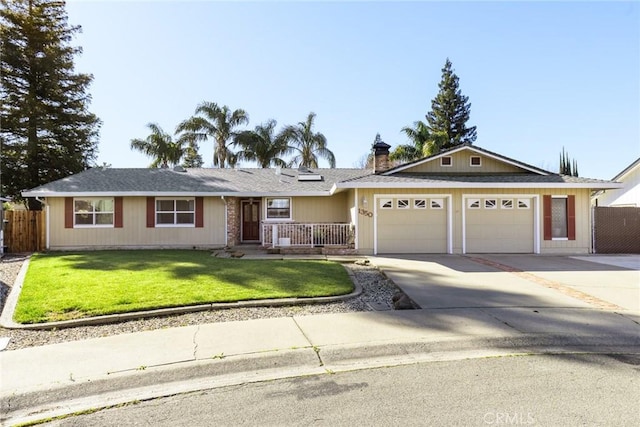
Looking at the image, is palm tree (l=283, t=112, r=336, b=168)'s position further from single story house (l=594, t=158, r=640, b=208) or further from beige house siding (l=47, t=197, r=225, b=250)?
single story house (l=594, t=158, r=640, b=208)

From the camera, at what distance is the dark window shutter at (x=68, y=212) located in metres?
15.6

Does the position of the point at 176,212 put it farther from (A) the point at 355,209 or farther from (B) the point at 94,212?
(A) the point at 355,209

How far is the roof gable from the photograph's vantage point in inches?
603

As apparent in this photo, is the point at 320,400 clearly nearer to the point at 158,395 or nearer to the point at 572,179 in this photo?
the point at 158,395

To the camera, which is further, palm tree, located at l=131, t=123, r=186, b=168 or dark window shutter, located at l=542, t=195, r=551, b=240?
palm tree, located at l=131, t=123, r=186, b=168

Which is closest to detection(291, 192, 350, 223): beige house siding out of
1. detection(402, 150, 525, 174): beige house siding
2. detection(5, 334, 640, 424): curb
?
detection(402, 150, 525, 174): beige house siding

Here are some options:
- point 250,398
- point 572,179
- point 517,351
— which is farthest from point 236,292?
point 572,179

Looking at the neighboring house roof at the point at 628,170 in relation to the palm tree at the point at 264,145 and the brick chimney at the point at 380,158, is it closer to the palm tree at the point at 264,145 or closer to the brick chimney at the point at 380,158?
the brick chimney at the point at 380,158

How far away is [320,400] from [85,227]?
1565cm

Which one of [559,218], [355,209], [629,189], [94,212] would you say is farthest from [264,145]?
[629,189]

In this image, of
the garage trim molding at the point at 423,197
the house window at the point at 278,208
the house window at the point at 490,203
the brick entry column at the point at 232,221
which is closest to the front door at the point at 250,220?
the house window at the point at 278,208

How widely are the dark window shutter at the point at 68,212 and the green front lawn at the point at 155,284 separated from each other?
4.84 metres

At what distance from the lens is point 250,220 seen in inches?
→ 719

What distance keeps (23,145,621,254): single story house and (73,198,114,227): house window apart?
0.04 metres
